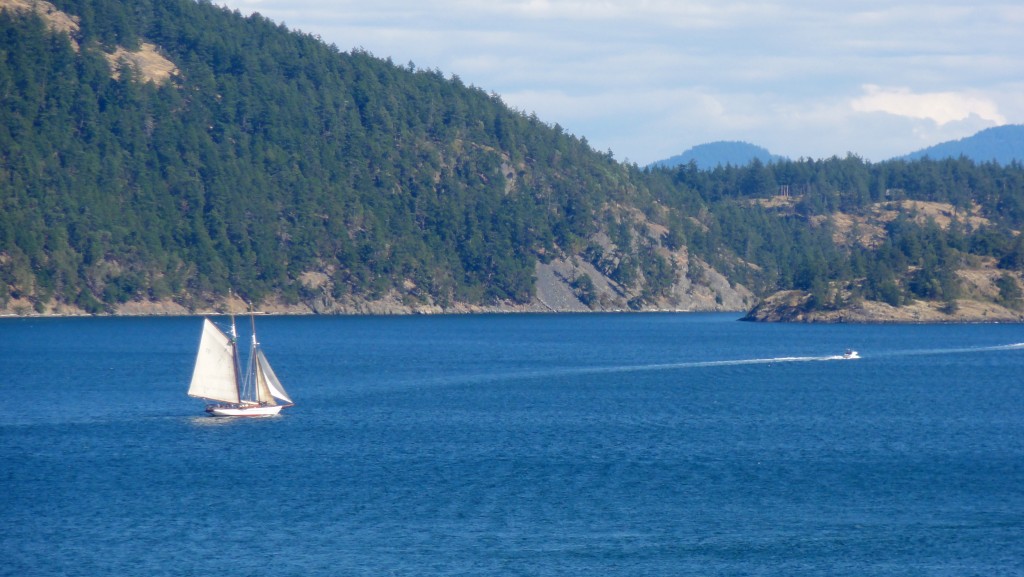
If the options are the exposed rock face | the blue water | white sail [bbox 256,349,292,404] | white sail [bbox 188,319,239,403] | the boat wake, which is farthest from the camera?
the exposed rock face

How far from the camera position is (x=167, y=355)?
125m

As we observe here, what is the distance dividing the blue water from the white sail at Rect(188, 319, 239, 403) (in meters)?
2.81

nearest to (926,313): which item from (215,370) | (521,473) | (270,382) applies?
(270,382)

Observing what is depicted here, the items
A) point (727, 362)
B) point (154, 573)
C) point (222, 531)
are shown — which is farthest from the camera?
point (727, 362)

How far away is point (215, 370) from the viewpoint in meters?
75.4

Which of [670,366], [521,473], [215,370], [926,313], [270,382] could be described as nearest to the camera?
[521,473]

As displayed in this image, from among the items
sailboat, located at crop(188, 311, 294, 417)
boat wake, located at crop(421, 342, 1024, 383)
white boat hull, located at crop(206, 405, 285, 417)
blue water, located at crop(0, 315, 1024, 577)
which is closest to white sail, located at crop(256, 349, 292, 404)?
sailboat, located at crop(188, 311, 294, 417)

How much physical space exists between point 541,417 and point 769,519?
30.7 m

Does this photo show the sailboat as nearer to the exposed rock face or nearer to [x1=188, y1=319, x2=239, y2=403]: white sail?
[x1=188, y1=319, x2=239, y2=403]: white sail

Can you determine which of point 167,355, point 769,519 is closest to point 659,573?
point 769,519

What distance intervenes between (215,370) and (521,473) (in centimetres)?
2531

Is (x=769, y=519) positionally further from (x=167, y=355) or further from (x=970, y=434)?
(x=167, y=355)

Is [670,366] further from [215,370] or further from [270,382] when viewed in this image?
[215,370]

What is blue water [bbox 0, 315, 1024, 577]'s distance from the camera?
42.9 meters
